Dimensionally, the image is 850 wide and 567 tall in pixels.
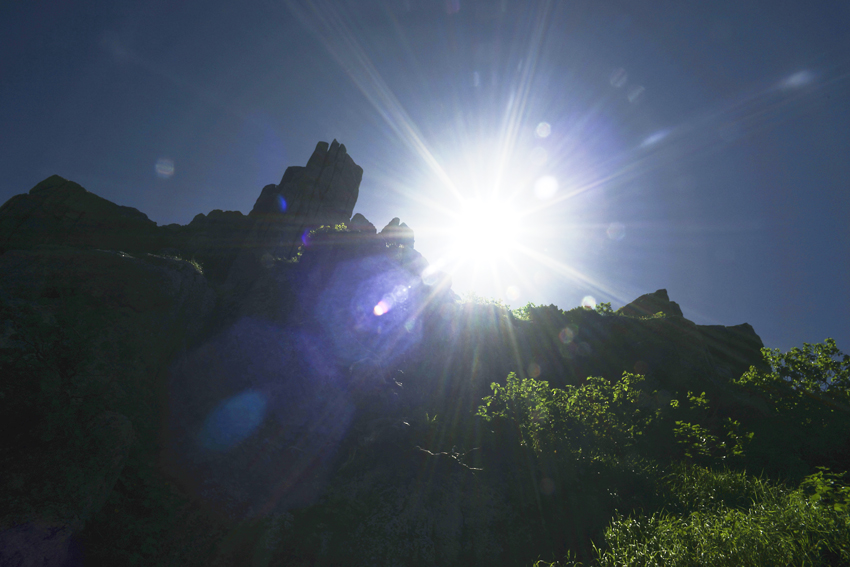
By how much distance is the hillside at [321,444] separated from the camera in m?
5.93

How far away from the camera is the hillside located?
593 centimetres

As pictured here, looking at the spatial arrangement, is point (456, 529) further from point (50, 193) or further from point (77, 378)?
point (50, 193)

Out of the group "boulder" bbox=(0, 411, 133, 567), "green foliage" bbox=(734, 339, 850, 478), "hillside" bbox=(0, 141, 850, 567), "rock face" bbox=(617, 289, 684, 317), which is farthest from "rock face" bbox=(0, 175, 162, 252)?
"rock face" bbox=(617, 289, 684, 317)

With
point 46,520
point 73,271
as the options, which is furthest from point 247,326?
point 46,520

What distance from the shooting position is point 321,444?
32.1 feet

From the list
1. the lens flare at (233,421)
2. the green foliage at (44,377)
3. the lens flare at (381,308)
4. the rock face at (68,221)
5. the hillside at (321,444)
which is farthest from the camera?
the rock face at (68,221)

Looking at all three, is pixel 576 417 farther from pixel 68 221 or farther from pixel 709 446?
pixel 68 221

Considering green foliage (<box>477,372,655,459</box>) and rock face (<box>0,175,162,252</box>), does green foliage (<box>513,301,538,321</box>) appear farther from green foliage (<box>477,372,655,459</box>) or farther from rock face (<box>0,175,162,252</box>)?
rock face (<box>0,175,162,252</box>)

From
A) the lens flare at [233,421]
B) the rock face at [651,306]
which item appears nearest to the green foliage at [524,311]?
the rock face at [651,306]

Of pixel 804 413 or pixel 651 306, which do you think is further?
pixel 651 306

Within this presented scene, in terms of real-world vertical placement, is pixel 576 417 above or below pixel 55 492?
above

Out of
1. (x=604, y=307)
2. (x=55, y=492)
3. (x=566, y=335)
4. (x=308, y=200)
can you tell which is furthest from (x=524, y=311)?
(x=308, y=200)

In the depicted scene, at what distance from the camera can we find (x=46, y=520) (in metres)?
5.39

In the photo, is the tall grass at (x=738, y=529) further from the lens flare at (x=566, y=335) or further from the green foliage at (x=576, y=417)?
the lens flare at (x=566, y=335)
